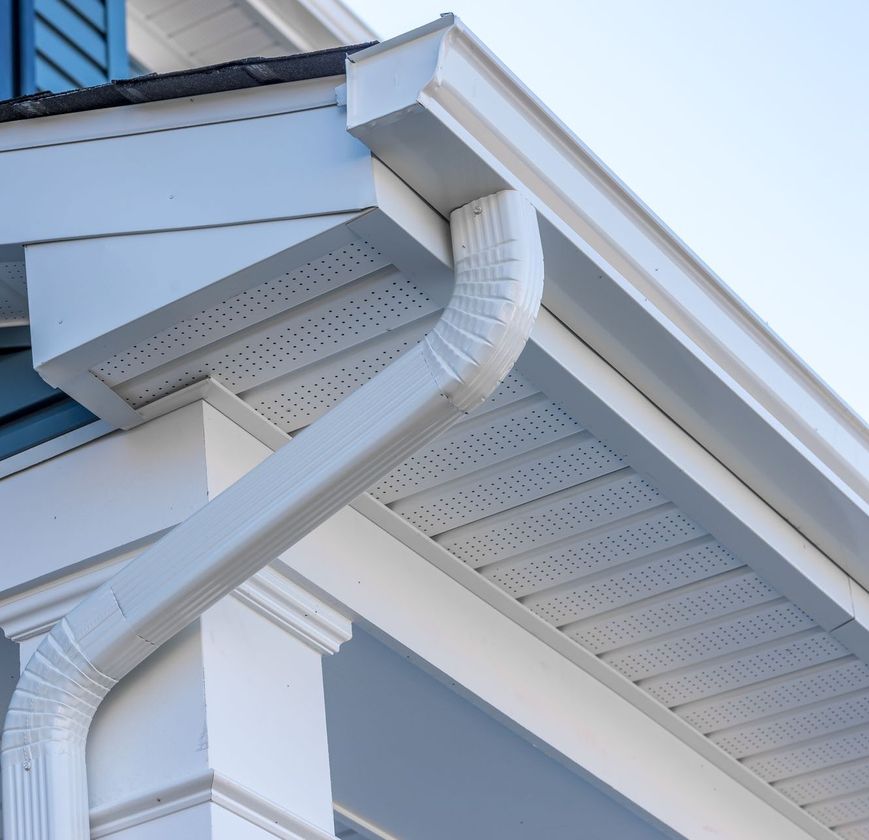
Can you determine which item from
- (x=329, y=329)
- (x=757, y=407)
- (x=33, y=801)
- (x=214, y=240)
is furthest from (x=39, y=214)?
(x=757, y=407)

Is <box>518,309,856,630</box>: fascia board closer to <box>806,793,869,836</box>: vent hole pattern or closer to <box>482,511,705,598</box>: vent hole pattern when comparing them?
<box>482,511,705,598</box>: vent hole pattern

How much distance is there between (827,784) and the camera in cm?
401

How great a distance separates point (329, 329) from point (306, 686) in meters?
0.62

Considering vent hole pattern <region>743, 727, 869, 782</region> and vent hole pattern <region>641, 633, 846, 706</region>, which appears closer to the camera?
vent hole pattern <region>641, 633, 846, 706</region>

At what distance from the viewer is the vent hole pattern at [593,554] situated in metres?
3.13

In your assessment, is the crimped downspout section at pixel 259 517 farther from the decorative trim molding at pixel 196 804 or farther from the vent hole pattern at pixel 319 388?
the vent hole pattern at pixel 319 388

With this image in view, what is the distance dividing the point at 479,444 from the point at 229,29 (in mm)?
3454

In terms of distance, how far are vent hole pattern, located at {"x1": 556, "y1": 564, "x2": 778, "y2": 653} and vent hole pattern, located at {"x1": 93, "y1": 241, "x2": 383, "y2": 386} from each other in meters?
Result: 1.05

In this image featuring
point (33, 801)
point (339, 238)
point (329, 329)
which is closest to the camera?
point (33, 801)

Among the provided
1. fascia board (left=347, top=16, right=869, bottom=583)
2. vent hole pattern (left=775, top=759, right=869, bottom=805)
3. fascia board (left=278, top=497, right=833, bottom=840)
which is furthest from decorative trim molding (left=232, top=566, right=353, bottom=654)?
vent hole pattern (left=775, top=759, right=869, bottom=805)

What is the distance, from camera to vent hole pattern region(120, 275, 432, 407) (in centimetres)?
263

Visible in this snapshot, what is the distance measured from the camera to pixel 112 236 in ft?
8.66

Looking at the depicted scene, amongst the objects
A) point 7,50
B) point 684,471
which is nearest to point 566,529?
point 684,471

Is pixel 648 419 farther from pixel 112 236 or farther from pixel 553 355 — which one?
pixel 112 236
